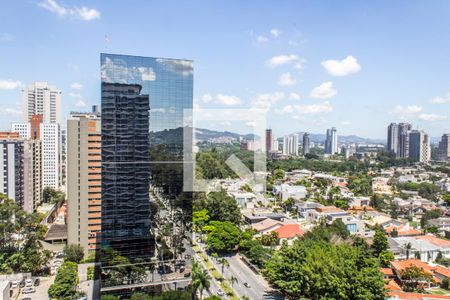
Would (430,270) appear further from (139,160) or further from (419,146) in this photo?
(419,146)

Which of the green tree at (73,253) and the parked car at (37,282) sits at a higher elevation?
the green tree at (73,253)

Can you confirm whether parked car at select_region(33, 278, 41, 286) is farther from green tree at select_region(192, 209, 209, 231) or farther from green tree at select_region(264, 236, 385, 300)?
green tree at select_region(264, 236, 385, 300)

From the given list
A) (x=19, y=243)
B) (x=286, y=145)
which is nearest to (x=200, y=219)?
(x=19, y=243)

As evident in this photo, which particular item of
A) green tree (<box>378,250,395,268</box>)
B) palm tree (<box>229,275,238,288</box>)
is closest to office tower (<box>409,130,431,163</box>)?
green tree (<box>378,250,395,268</box>)

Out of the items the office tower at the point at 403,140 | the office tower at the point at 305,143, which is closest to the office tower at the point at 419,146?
the office tower at the point at 403,140

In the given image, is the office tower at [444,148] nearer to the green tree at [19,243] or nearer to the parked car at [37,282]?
the green tree at [19,243]

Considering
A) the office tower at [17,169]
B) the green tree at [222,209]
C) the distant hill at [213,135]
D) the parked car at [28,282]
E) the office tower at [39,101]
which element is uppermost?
the office tower at [39,101]

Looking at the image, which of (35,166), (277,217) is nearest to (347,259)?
(277,217)
